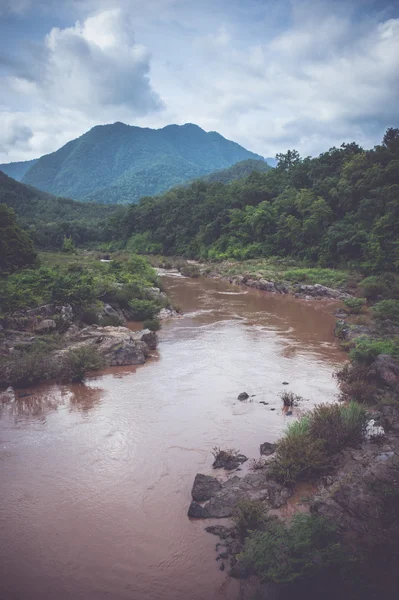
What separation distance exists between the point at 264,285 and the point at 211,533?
28.5m

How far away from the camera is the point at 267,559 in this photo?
15.9ft

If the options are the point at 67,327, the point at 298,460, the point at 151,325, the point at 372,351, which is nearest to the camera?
the point at 298,460

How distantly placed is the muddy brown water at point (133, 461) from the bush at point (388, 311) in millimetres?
4701

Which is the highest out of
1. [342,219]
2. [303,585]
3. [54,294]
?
[342,219]

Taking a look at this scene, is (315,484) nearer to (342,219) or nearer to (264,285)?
(264,285)

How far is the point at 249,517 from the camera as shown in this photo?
5855 mm

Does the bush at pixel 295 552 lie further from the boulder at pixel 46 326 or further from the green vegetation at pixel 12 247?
the green vegetation at pixel 12 247

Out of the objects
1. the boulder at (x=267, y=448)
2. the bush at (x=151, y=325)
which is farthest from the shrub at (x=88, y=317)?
the boulder at (x=267, y=448)

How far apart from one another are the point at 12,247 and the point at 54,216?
2805 inches

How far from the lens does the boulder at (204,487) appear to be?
6.92 meters

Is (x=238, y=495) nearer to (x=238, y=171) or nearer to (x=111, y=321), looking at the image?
(x=111, y=321)

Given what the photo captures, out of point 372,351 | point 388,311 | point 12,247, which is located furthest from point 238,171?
point 372,351

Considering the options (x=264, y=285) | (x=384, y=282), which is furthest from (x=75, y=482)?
(x=264, y=285)

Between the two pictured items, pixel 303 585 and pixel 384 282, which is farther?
pixel 384 282
